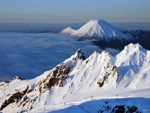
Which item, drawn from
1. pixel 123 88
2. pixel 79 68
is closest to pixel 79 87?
pixel 79 68

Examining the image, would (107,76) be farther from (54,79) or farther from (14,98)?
(14,98)

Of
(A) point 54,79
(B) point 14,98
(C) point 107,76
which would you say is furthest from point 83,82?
(B) point 14,98

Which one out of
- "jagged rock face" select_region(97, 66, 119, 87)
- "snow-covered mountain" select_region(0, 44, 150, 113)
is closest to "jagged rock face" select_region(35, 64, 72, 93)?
"snow-covered mountain" select_region(0, 44, 150, 113)

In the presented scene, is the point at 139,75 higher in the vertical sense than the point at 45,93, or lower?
higher

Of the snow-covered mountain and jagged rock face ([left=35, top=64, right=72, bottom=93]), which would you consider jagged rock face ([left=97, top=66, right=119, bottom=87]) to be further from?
jagged rock face ([left=35, top=64, right=72, bottom=93])

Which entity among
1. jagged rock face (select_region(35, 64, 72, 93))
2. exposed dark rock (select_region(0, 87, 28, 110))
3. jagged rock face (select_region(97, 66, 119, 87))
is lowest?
exposed dark rock (select_region(0, 87, 28, 110))

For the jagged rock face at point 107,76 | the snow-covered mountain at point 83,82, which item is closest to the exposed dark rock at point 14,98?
the snow-covered mountain at point 83,82

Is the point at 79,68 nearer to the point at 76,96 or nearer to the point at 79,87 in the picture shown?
the point at 79,87

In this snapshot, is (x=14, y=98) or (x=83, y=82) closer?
(x=83, y=82)
